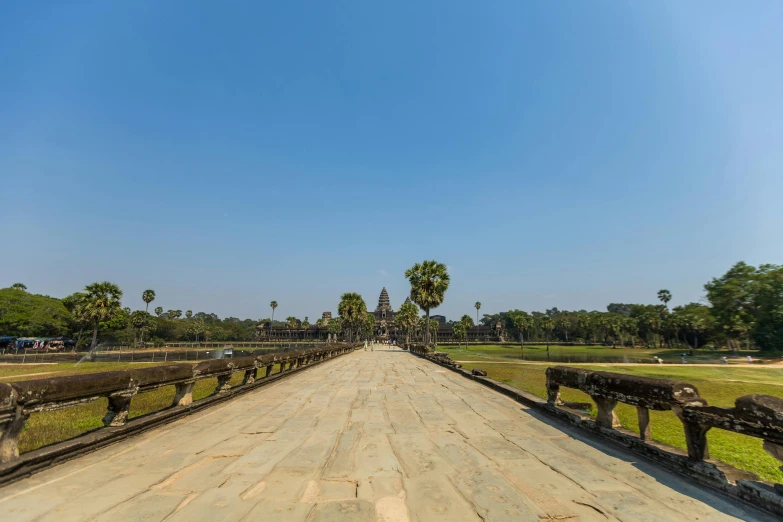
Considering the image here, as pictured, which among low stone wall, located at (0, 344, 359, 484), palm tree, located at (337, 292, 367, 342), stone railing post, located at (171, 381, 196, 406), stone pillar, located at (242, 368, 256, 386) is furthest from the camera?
palm tree, located at (337, 292, 367, 342)

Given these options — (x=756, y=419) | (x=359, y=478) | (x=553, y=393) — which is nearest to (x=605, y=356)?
(x=553, y=393)

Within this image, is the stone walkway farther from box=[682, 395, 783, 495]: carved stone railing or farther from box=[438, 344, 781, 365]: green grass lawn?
box=[438, 344, 781, 365]: green grass lawn

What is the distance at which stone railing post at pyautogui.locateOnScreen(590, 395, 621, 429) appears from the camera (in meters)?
5.03

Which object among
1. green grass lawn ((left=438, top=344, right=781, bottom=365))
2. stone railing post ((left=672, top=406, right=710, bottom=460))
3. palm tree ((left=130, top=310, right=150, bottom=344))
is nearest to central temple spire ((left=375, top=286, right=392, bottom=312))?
green grass lawn ((left=438, top=344, right=781, bottom=365))

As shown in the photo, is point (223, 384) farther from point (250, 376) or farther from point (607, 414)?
point (607, 414)

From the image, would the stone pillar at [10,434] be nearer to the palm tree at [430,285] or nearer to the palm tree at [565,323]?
the palm tree at [430,285]

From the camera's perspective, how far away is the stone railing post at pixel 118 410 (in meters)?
4.84

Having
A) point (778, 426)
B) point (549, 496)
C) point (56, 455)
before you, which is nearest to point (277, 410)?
point (56, 455)

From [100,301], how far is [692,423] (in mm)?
68554

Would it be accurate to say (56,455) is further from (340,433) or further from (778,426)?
(778,426)

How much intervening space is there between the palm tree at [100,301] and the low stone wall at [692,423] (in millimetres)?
66637

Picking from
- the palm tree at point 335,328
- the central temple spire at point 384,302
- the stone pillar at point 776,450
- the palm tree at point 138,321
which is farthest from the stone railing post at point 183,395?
the central temple spire at point 384,302

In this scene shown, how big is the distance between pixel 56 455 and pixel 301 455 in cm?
267

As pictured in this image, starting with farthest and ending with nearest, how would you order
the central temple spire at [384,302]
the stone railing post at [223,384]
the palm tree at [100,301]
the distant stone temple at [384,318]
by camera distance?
1. the central temple spire at [384,302]
2. the distant stone temple at [384,318]
3. the palm tree at [100,301]
4. the stone railing post at [223,384]
